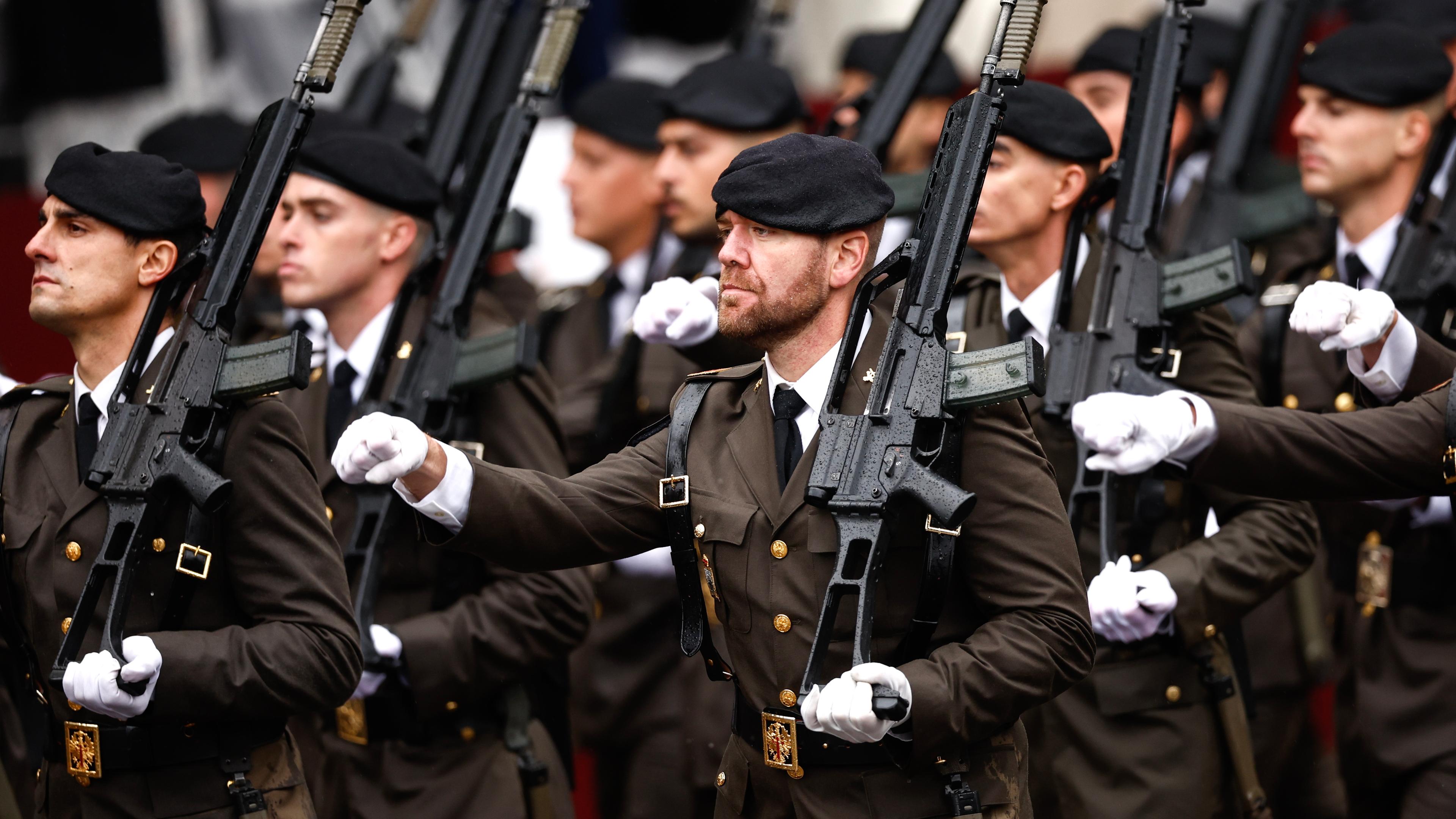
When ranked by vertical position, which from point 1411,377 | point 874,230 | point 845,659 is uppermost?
point 874,230

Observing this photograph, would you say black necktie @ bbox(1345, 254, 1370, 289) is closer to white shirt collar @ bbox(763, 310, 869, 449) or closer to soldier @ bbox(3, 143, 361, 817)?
white shirt collar @ bbox(763, 310, 869, 449)

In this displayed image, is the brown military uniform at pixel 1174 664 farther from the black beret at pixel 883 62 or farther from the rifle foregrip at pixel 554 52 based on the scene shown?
the black beret at pixel 883 62

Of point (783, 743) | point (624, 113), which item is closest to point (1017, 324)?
point (783, 743)

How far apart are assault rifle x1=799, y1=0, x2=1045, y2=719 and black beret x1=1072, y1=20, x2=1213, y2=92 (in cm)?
342

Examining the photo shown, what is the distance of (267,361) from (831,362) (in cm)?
131

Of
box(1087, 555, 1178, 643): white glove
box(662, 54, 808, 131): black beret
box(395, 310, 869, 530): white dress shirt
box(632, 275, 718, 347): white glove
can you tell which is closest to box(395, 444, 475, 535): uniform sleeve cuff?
box(395, 310, 869, 530): white dress shirt

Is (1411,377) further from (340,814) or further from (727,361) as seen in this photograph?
(340,814)

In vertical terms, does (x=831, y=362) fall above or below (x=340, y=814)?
above

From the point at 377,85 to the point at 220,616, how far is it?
4.68 meters

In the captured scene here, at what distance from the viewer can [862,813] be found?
3518 mm

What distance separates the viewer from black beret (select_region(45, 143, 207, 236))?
420cm

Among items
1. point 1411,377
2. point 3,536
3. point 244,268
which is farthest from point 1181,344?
point 3,536

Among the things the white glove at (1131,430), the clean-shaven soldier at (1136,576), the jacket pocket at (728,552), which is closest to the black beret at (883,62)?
the clean-shaven soldier at (1136,576)

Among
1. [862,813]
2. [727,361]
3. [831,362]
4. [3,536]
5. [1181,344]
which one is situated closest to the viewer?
[862,813]
